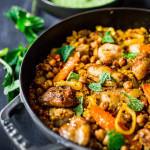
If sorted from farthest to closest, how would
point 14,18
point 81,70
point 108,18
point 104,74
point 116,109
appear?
point 14,18 → point 108,18 → point 81,70 → point 104,74 → point 116,109

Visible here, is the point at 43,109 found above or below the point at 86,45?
below

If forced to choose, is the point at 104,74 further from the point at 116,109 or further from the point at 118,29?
the point at 118,29

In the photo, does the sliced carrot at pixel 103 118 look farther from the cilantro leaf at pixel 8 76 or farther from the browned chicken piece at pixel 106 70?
the cilantro leaf at pixel 8 76

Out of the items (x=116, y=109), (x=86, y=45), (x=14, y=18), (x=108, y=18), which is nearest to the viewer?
(x=116, y=109)

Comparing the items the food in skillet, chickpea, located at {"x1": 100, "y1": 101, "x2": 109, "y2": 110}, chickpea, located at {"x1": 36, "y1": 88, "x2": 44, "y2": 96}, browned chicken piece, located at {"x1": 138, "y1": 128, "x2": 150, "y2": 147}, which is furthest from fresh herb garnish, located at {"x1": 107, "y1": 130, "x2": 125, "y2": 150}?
chickpea, located at {"x1": 36, "y1": 88, "x2": 44, "y2": 96}

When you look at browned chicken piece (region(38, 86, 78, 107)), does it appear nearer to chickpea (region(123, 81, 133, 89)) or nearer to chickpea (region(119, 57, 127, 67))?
chickpea (region(123, 81, 133, 89))

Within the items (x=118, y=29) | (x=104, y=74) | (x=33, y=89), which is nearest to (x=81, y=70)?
(x=104, y=74)
